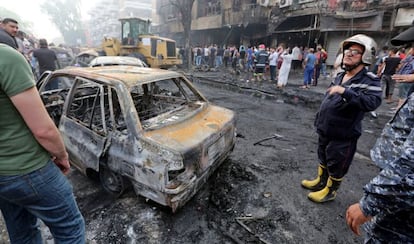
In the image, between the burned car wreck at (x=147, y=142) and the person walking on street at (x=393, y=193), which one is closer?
the person walking on street at (x=393, y=193)

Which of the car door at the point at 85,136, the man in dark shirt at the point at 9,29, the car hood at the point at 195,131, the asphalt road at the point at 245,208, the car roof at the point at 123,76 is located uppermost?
the man in dark shirt at the point at 9,29

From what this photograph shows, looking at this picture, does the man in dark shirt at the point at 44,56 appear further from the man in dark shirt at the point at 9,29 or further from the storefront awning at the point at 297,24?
the storefront awning at the point at 297,24

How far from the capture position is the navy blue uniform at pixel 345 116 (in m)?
2.14

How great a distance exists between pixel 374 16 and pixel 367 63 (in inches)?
513

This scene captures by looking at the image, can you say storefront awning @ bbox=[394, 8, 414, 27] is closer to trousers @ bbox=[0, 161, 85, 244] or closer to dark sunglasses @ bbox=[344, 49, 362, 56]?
dark sunglasses @ bbox=[344, 49, 362, 56]

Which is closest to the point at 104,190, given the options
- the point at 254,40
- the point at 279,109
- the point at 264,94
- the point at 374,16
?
the point at 279,109

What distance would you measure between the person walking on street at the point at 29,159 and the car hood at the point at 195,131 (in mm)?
951

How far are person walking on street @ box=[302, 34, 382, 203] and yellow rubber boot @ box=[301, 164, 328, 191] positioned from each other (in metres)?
0.15

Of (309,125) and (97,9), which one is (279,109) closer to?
(309,125)

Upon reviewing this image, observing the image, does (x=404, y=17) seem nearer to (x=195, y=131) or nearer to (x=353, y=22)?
(x=353, y=22)

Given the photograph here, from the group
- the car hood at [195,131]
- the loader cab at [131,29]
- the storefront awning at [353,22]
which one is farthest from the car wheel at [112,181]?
the storefront awning at [353,22]

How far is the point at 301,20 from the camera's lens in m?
15.7

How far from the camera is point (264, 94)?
28.9 feet

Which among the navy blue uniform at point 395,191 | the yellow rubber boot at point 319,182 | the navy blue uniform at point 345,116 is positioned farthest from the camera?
the yellow rubber boot at point 319,182
